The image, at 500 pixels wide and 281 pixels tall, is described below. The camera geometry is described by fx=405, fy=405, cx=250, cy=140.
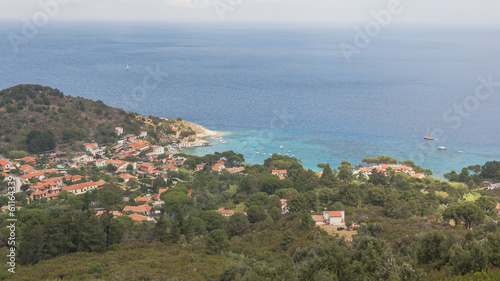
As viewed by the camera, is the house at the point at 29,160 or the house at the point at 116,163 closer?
the house at the point at 29,160

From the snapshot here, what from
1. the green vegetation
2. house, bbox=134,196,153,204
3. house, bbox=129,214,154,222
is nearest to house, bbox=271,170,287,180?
the green vegetation

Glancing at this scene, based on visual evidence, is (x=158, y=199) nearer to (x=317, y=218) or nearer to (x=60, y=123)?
(x=317, y=218)

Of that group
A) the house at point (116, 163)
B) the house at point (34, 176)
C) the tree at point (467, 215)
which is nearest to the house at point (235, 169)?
the house at point (116, 163)

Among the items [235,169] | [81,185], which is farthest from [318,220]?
[81,185]

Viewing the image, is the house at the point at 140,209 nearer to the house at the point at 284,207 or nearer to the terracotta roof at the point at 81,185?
the terracotta roof at the point at 81,185

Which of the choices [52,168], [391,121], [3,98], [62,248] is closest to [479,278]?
[62,248]
